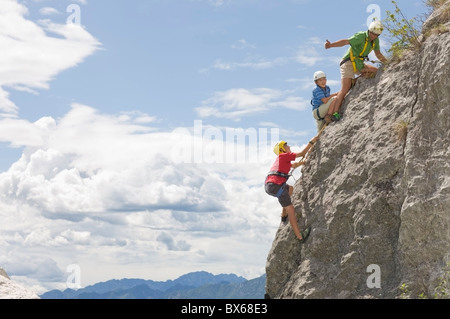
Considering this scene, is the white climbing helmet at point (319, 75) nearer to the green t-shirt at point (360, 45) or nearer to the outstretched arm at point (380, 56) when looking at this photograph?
the green t-shirt at point (360, 45)

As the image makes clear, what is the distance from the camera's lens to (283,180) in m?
16.0

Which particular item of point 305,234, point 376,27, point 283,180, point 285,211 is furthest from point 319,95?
point 305,234

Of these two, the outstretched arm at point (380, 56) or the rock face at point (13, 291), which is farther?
the outstretched arm at point (380, 56)

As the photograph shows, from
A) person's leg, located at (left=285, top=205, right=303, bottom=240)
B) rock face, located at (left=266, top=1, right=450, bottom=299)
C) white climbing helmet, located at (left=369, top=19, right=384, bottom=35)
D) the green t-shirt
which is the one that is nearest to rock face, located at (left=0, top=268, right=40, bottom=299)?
rock face, located at (left=266, top=1, right=450, bottom=299)

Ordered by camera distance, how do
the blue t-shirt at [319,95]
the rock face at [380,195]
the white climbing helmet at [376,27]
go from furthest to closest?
the blue t-shirt at [319,95], the white climbing helmet at [376,27], the rock face at [380,195]

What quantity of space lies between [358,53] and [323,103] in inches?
72.7

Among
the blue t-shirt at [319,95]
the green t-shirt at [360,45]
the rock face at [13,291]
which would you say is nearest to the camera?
the rock face at [13,291]

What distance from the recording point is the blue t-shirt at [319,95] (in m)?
17.0

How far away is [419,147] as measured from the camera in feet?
45.4

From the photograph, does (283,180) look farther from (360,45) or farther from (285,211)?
(360,45)

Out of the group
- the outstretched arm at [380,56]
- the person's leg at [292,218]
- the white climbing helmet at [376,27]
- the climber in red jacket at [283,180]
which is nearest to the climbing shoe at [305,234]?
the climber in red jacket at [283,180]
